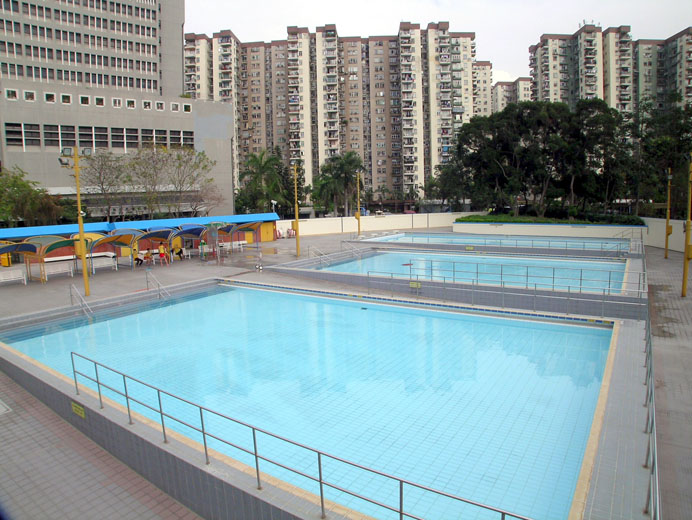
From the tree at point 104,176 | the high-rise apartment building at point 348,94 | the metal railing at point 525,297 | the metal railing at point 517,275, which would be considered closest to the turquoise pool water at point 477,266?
the metal railing at point 517,275

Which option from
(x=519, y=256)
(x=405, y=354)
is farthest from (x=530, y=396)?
(x=519, y=256)

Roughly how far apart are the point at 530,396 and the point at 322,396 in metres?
3.78

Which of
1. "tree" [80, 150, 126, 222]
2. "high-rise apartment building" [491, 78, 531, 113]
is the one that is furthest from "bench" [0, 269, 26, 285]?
"high-rise apartment building" [491, 78, 531, 113]

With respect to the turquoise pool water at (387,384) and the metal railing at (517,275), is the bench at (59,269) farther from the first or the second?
the metal railing at (517,275)

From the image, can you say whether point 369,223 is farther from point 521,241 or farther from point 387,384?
point 387,384

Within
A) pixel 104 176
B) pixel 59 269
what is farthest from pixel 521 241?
pixel 104 176

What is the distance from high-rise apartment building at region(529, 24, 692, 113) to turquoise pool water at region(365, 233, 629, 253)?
223 feet

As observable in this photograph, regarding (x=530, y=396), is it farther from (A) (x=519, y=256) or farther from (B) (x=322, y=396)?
(A) (x=519, y=256)

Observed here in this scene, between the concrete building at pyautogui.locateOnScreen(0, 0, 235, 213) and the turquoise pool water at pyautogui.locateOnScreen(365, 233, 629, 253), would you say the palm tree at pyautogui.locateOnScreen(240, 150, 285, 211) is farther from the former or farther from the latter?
the turquoise pool water at pyautogui.locateOnScreen(365, 233, 629, 253)

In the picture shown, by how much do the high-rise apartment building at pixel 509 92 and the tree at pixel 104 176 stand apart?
92073mm

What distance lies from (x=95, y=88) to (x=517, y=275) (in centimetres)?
4316

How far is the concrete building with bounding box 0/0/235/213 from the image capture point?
39.5 metres

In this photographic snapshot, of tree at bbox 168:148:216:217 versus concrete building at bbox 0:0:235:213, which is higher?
concrete building at bbox 0:0:235:213

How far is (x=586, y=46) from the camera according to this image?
3332 inches
